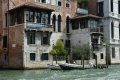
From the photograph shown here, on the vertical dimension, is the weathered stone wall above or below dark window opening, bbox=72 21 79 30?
below

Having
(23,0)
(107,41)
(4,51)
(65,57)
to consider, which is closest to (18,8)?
(23,0)

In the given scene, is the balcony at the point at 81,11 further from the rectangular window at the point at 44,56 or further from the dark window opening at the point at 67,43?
the rectangular window at the point at 44,56

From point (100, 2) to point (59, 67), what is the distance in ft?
51.8

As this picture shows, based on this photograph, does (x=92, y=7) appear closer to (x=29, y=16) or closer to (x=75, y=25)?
(x=75, y=25)

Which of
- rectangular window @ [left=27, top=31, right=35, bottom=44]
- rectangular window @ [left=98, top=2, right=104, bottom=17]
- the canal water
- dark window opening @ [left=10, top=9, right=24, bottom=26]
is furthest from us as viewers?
rectangular window @ [left=98, top=2, right=104, bottom=17]

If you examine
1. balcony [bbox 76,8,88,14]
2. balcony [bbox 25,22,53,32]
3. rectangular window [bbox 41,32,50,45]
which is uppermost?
balcony [bbox 76,8,88,14]

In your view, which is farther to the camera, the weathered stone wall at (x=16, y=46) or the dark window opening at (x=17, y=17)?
the dark window opening at (x=17, y=17)

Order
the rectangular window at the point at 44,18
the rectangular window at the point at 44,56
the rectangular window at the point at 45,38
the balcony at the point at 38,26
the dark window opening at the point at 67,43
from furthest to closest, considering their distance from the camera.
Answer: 1. the dark window opening at the point at 67,43
2. the rectangular window at the point at 44,18
3. the rectangular window at the point at 45,38
4. the rectangular window at the point at 44,56
5. the balcony at the point at 38,26

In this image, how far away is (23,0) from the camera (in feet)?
113

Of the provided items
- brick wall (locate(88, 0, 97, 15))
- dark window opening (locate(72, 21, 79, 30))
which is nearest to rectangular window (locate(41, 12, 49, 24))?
dark window opening (locate(72, 21, 79, 30))

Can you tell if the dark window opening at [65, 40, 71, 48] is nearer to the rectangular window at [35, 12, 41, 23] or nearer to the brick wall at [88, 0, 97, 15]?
the brick wall at [88, 0, 97, 15]

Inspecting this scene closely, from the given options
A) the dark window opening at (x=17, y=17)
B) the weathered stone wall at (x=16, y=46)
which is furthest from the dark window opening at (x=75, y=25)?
the weathered stone wall at (x=16, y=46)

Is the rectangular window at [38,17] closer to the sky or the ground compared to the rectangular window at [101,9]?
closer to the ground

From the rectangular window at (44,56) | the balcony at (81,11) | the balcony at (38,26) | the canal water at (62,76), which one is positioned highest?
the balcony at (81,11)
